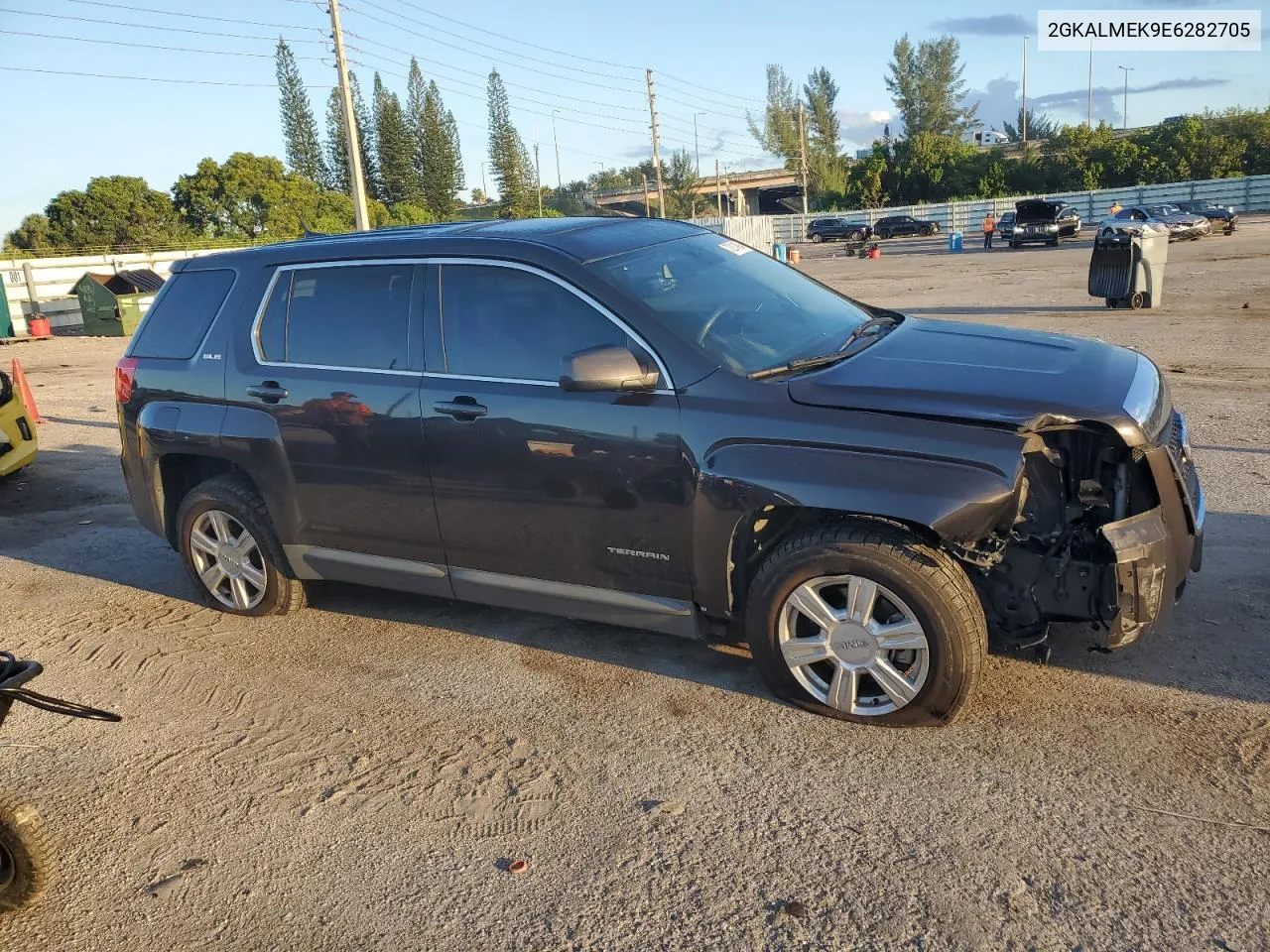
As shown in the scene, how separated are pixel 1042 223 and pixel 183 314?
36673mm

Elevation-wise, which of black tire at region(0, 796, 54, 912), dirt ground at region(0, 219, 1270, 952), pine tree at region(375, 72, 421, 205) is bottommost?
dirt ground at region(0, 219, 1270, 952)

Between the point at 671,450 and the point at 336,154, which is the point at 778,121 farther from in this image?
the point at 671,450

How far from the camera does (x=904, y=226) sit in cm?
5681

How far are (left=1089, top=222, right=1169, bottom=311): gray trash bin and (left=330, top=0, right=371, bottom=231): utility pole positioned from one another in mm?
21525

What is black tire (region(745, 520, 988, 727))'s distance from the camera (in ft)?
11.7

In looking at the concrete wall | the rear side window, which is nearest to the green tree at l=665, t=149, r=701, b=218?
the concrete wall

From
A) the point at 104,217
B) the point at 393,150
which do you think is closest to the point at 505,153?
the point at 393,150

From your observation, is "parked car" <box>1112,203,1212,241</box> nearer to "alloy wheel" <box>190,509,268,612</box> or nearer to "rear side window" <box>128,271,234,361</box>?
"rear side window" <box>128,271,234,361</box>

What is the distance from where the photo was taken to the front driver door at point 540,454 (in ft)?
13.1

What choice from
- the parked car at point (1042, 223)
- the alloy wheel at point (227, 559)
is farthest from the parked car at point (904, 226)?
the alloy wheel at point (227, 559)

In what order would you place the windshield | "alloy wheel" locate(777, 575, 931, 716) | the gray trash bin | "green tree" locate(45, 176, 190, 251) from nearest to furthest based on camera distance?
"alloy wheel" locate(777, 575, 931, 716), the windshield, the gray trash bin, "green tree" locate(45, 176, 190, 251)

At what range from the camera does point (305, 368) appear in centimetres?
485

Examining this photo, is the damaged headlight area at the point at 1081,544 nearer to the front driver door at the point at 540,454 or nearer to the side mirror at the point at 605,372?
the front driver door at the point at 540,454

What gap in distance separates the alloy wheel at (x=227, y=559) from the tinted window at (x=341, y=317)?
0.98 meters
